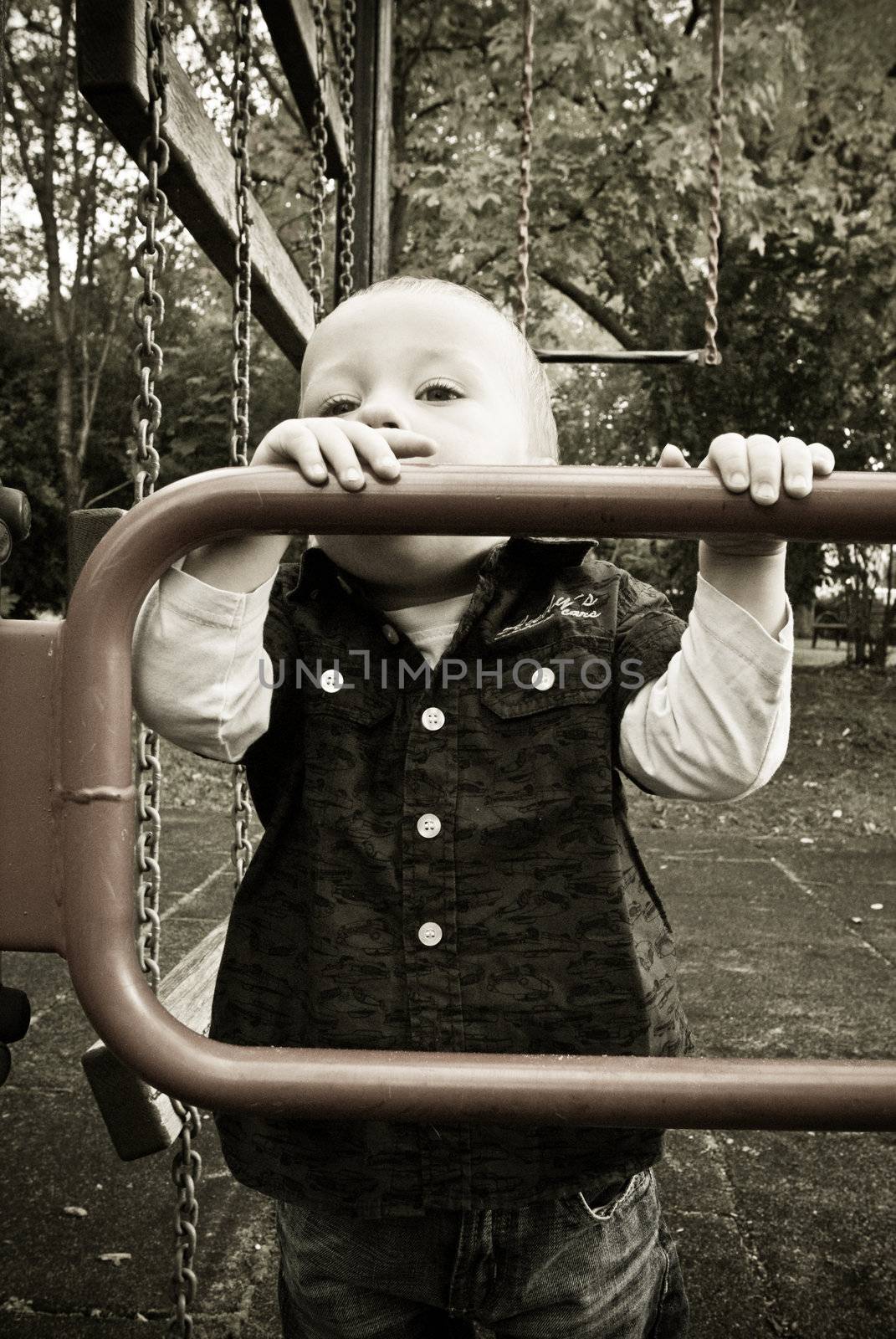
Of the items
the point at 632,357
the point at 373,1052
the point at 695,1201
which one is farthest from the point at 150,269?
the point at 695,1201

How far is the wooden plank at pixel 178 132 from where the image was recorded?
1.21 meters

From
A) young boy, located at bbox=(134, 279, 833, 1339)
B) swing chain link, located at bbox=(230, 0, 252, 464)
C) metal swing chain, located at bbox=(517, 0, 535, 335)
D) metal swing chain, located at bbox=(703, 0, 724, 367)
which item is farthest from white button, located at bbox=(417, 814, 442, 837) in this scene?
metal swing chain, located at bbox=(703, 0, 724, 367)

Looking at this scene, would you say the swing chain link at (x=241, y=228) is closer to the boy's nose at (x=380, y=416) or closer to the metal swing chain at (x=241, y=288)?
the metal swing chain at (x=241, y=288)

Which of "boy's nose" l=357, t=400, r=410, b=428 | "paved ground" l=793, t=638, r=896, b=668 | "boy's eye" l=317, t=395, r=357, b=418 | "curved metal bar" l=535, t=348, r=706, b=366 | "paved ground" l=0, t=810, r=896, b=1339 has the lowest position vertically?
"paved ground" l=793, t=638, r=896, b=668

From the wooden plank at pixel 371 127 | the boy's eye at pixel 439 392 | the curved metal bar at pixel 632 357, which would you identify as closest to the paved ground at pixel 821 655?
the curved metal bar at pixel 632 357

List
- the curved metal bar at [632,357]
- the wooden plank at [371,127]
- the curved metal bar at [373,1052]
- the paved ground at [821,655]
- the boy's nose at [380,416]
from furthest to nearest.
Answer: the paved ground at [821,655]
the wooden plank at [371,127]
the curved metal bar at [632,357]
the boy's nose at [380,416]
the curved metal bar at [373,1052]

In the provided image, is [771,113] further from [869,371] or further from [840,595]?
[840,595]

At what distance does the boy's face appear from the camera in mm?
1064

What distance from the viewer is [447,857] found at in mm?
1042

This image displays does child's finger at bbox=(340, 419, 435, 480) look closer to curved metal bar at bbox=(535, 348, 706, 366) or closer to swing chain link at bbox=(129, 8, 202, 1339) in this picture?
swing chain link at bbox=(129, 8, 202, 1339)

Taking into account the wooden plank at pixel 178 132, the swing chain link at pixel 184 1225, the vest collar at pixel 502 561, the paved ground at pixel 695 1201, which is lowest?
the paved ground at pixel 695 1201

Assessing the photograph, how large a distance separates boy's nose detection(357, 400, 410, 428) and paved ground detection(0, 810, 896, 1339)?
1.19 metres

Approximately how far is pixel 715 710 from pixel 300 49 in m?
1.80

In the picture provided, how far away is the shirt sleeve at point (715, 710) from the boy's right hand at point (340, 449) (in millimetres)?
270
